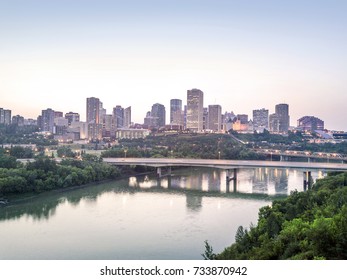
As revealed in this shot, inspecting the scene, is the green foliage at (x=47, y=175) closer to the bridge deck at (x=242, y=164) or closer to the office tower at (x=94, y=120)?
the bridge deck at (x=242, y=164)

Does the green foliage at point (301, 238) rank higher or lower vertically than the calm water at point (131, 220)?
higher

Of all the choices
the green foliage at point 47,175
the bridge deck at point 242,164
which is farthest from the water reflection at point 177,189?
the bridge deck at point 242,164

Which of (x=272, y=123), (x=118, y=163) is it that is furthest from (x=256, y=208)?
(x=272, y=123)

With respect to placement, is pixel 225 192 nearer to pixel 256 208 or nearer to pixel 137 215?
pixel 256 208

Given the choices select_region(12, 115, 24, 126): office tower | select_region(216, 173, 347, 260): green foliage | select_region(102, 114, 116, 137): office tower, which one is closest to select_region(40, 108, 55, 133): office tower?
select_region(12, 115, 24, 126): office tower

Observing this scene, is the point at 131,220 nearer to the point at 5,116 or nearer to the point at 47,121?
the point at 5,116

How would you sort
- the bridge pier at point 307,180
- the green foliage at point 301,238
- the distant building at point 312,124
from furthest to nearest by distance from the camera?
the distant building at point 312,124 < the bridge pier at point 307,180 < the green foliage at point 301,238

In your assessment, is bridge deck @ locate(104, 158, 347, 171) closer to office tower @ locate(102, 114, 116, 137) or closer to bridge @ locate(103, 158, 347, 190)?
bridge @ locate(103, 158, 347, 190)
